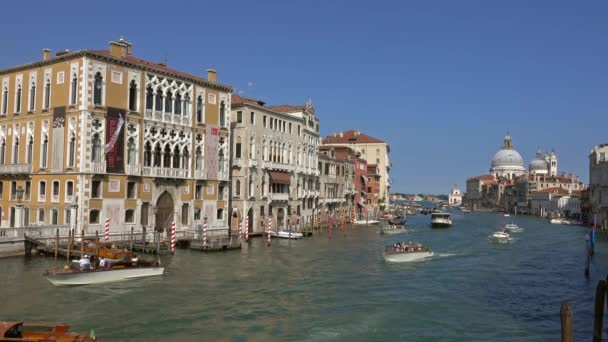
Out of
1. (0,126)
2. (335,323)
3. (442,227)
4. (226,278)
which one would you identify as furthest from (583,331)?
(442,227)

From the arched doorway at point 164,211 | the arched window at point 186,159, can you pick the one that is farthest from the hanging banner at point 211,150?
the arched doorway at point 164,211

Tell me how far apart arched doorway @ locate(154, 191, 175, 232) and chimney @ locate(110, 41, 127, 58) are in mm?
8629

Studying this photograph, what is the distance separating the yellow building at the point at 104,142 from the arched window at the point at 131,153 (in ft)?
0.19

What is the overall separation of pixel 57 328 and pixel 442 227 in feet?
204

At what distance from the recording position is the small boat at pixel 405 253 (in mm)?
32281

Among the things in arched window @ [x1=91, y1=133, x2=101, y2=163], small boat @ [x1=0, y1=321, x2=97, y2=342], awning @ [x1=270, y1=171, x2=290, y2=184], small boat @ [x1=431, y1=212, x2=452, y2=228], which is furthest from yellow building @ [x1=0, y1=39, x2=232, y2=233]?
small boat @ [x1=431, y1=212, x2=452, y2=228]

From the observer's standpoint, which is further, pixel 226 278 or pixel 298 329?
pixel 226 278

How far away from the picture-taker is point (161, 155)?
35156 mm

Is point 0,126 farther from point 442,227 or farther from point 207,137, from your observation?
point 442,227

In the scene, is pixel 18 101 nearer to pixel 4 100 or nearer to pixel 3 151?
pixel 4 100

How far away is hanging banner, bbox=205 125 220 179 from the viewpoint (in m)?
38.4

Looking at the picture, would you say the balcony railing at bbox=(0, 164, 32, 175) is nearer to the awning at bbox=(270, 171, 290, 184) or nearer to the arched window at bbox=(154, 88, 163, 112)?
the arched window at bbox=(154, 88, 163, 112)

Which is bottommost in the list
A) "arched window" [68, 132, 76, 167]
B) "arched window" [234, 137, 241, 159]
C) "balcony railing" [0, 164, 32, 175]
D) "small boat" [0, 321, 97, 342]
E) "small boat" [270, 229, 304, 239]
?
"small boat" [0, 321, 97, 342]

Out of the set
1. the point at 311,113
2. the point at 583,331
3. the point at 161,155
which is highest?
the point at 311,113
